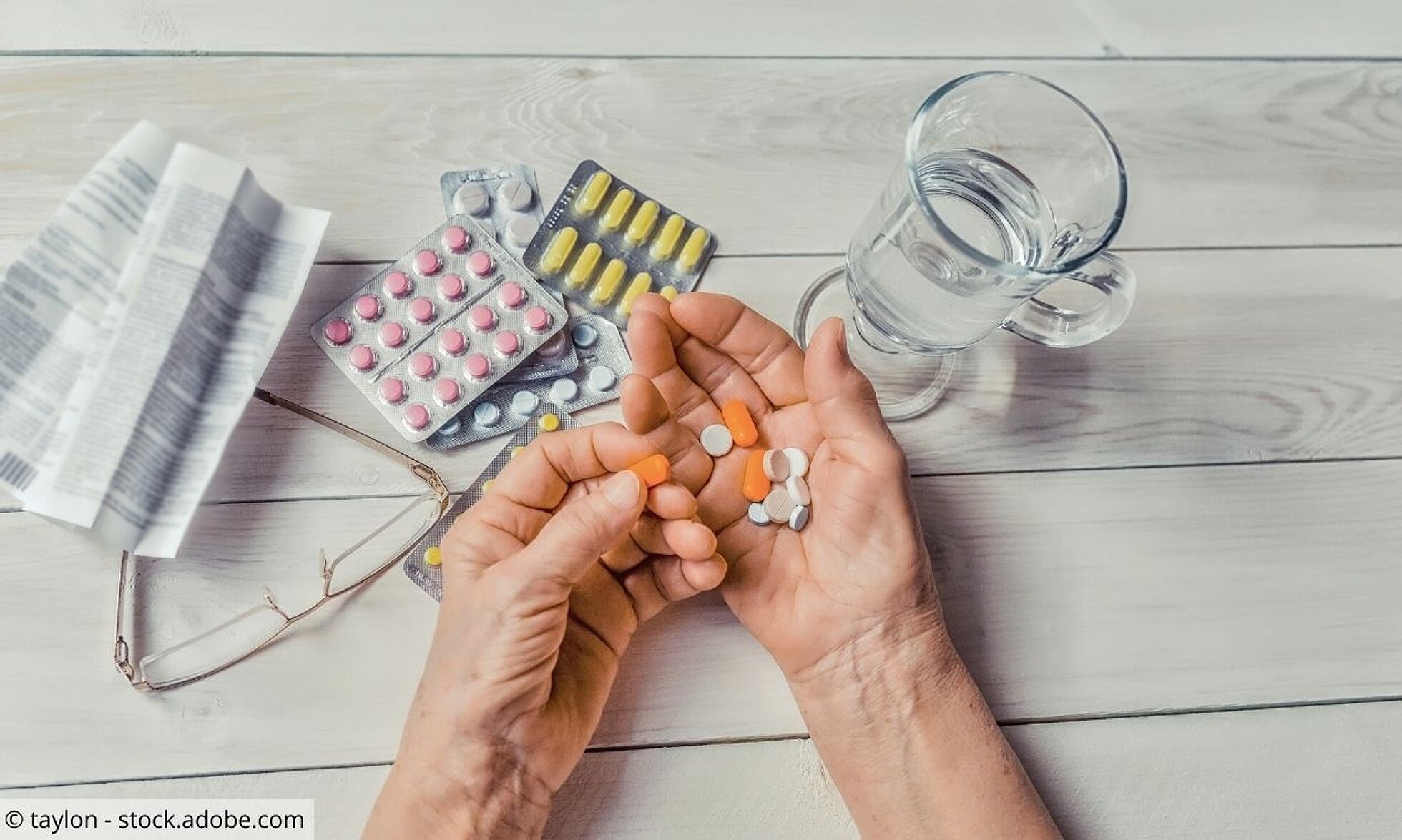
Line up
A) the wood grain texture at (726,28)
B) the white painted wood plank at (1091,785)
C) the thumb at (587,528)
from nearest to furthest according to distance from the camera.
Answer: the thumb at (587,528) → the white painted wood plank at (1091,785) → the wood grain texture at (726,28)

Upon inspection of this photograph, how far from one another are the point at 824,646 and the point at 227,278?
0.53 metres

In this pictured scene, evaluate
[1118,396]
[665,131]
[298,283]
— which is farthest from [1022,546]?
[298,283]

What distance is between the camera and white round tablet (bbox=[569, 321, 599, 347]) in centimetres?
80

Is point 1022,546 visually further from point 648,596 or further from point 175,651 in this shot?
point 175,651

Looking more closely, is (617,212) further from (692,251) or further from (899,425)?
(899,425)

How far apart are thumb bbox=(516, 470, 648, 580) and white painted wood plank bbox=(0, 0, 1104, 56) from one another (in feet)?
1.44

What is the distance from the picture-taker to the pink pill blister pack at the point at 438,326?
0.77m

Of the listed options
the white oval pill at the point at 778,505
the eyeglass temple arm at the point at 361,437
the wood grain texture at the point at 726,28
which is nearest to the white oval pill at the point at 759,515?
the white oval pill at the point at 778,505

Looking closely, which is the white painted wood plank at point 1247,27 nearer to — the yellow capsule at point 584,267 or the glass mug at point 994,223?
the glass mug at point 994,223

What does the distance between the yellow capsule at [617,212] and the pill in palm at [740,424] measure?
186 mm

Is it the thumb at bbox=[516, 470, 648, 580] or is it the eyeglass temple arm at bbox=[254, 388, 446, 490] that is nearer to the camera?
the thumb at bbox=[516, 470, 648, 580]

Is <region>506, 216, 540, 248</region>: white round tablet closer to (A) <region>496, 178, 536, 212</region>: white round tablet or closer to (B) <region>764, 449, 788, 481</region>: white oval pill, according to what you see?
(A) <region>496, 178, 536, 212</region>: white round tablet

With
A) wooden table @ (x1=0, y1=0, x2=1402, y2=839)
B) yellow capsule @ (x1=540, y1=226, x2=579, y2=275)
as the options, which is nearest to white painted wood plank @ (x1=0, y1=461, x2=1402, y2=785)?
wooden table @ (x1=0, y1=0, x2=1402, y2=839)

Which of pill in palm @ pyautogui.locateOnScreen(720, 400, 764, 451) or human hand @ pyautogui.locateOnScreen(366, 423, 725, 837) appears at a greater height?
pill in palm @ pyautogui.locateOnScreen(720, 400, 764, 451)
